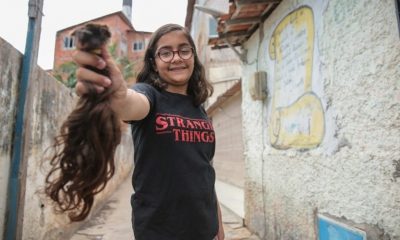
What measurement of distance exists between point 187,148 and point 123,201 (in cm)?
614

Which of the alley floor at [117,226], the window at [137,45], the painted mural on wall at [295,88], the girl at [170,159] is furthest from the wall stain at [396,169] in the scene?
the window at [137,45]

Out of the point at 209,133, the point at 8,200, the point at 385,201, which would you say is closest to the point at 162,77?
the point at 209,133

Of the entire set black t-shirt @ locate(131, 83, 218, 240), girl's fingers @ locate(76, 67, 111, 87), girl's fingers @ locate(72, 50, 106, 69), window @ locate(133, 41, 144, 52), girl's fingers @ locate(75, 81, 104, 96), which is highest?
window @ locate(133, 41, 144, 52)

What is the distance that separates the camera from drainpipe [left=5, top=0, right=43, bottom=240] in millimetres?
2512

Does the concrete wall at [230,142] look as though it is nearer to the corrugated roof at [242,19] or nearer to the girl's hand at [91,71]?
the corrugated roof at [242,19]

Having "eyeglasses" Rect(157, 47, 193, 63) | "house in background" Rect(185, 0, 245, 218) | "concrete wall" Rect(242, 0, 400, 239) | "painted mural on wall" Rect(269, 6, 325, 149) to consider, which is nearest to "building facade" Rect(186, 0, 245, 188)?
"house in background" Rect(185, 0, 245, 218)

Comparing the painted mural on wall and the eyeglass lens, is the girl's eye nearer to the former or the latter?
the eyeglass lens

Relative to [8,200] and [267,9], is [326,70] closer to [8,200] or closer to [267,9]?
[267,9]

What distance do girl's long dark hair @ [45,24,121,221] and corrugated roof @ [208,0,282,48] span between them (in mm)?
2864

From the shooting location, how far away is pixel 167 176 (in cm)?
118

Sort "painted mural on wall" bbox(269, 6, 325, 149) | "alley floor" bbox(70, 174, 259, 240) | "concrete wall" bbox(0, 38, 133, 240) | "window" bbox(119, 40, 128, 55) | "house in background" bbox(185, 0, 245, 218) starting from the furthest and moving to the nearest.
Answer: "window" bbox(119, 40, 128, 55), "house in background" bbox(185, 0, 245, 218), "alley floor" bbox(70, 174, 259, 240), "painted mural on wall" bbox(269, 6, 325, 149), "concrete wall" bbox(0, 38, 133, 240)

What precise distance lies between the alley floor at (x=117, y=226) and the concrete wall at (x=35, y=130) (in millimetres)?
372

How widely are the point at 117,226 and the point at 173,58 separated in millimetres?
4041

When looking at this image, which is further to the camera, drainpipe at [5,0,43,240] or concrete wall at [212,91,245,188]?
concrete wall at [212,91,245,188]
